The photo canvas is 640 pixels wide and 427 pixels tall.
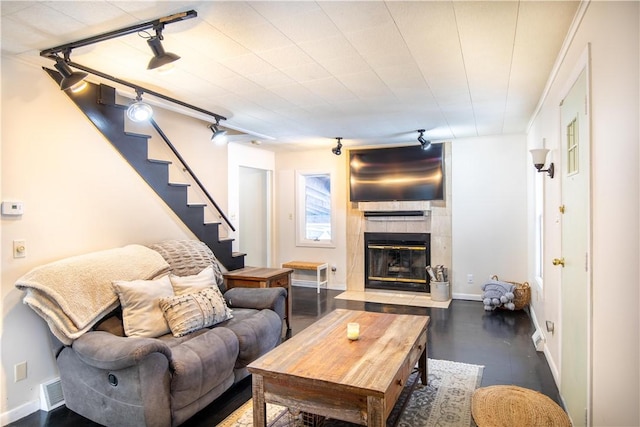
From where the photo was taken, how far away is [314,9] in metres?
2.01

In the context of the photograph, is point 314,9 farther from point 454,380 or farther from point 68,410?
point 68,410

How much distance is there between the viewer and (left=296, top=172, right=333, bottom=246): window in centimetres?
674

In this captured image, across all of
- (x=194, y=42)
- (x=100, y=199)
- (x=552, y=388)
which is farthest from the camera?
(x=100, y=199)

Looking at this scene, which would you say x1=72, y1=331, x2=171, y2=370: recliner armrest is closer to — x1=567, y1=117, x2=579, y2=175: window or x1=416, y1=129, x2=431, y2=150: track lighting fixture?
x1=567, y1=117, x2=579, y2=175: window

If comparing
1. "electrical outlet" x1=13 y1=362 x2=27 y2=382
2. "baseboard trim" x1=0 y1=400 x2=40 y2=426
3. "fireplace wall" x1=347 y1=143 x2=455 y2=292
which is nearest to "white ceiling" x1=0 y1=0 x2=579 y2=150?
"fireplace wall" x1=347 y1=143 x2=455 y2=292

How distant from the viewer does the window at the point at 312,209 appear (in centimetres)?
674

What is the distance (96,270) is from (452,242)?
4.71 m

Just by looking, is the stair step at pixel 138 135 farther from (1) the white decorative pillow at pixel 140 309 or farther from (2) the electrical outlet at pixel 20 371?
(2) the electrical outlet at pixel 20 371

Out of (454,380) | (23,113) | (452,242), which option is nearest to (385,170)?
(452,242)

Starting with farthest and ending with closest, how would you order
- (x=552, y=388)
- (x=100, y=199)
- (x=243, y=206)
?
(x=243, y=206) < (x=100, y=199) < (x=552, y=388)

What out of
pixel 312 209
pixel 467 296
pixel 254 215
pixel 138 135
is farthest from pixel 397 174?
pixel 138 135

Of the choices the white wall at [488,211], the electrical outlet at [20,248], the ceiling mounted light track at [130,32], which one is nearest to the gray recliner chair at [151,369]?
the electrical outlet at [20,248]

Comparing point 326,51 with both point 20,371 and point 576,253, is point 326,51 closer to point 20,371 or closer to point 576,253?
point 576,253

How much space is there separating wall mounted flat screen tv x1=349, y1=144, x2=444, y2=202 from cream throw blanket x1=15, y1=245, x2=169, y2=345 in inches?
159
